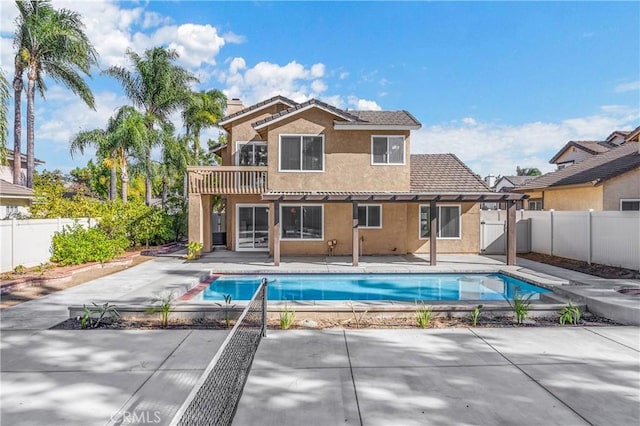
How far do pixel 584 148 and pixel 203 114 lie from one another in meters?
32.2

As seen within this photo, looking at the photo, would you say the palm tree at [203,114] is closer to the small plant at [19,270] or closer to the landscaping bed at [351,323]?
the small plant at [19,270]

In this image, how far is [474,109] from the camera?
2691cm

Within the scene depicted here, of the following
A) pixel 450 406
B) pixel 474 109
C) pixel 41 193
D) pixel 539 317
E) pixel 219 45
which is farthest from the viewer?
pixel 474 109

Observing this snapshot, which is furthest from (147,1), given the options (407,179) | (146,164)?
(407,179)

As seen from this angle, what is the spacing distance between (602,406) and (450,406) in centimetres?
183

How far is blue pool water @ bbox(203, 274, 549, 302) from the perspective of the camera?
35.6ft

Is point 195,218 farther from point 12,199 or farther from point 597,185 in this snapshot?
point 597,185

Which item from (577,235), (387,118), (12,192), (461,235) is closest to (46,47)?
(12,192)

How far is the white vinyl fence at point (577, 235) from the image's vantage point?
12859 millimetres

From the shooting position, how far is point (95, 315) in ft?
23.9

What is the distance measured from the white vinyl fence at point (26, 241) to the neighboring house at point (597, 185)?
23.2 meters

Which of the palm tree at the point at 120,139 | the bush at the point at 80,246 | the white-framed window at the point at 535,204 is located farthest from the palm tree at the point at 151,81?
the white-framed window at the point at 535,204

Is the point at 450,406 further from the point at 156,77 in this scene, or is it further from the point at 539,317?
the point at 156,77

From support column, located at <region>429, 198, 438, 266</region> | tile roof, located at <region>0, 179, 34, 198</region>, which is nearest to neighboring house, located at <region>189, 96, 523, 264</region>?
support column, located at <region>429, 198, 438, 266</region>
